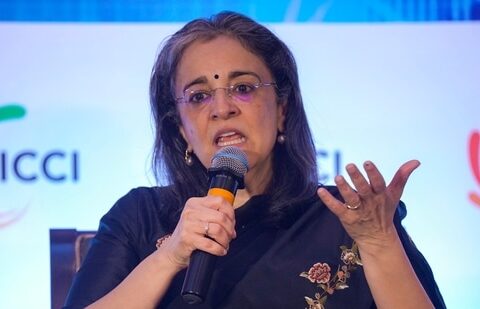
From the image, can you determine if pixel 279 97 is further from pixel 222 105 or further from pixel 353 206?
pixel 353 206

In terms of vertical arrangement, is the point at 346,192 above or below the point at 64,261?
below

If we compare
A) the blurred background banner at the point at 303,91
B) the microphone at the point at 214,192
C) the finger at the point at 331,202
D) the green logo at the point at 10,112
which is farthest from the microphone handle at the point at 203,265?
the green logo at the point at 10,112

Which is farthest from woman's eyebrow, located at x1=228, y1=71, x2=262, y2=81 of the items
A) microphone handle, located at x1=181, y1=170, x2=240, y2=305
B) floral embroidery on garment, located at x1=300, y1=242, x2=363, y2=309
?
floral embroidery on garment, located at x1=300, y1=242, x2=363, y2=309

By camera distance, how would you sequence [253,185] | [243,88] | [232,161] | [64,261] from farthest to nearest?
[64,261]
[253,185]
[243,88]
[232,161]

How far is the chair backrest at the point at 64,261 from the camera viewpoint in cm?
237

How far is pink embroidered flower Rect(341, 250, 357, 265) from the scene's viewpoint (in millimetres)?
1783

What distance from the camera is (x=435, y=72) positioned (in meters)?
2.49

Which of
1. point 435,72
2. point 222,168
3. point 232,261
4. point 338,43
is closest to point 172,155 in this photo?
point 232,261

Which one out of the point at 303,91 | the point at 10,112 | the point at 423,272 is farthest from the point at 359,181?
the point at 10,112

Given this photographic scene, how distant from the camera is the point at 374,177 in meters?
1.37

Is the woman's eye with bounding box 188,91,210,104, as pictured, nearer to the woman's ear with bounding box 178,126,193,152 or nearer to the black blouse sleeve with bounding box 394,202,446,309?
the woman's ear with bounding box 178,126,193,152

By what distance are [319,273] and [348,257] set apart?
0.27ft

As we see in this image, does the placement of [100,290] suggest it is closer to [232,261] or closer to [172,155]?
[232,261]

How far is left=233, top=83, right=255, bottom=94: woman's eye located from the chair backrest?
825 mm
